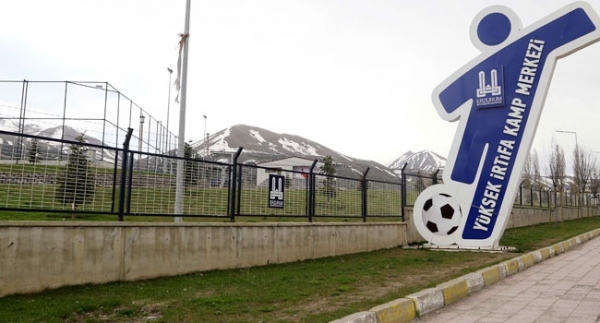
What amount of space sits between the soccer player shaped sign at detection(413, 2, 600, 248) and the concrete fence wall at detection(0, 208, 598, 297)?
3.65 m

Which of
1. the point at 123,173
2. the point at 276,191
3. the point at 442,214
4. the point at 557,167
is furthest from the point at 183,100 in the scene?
the point at 557,167

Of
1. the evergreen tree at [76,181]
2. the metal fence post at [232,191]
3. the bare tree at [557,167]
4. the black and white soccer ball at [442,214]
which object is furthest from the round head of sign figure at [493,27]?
the bare tree at [557,167]

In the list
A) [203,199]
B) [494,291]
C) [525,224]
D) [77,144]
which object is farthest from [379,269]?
[525,224]

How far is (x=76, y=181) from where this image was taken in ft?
24.3

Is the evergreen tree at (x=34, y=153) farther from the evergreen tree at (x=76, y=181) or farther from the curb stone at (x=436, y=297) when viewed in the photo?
the curb stone at (x=436, y=297)

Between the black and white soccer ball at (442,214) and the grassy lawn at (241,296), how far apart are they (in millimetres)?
3708

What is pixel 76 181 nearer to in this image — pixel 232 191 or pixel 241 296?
pixel 232 191

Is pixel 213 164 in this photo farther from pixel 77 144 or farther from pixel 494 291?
pixel 494 291

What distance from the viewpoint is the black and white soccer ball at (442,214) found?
44.1 ft

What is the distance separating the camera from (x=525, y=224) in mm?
25391

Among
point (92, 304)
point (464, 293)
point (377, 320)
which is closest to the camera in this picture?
point (377, 320)

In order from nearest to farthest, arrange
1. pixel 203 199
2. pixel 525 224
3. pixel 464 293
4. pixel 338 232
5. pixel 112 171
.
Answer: pixel 464 293, pixel 112 171, pixel 203 199, pixel 338 232, pixel 525 224

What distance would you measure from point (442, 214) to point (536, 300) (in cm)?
713

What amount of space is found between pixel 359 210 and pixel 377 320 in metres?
8.26
